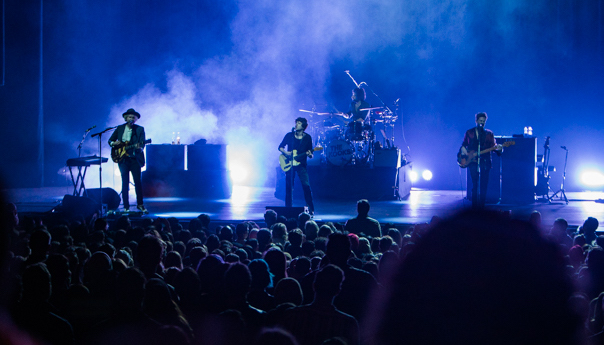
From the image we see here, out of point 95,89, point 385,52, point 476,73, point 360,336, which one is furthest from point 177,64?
point 360,336

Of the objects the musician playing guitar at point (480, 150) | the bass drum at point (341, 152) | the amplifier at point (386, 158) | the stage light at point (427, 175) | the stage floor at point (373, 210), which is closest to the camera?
the stage floor at point (373, 210)

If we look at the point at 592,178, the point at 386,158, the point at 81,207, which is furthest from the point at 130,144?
the point at 592,178

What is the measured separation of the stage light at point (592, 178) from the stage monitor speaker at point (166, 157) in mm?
11603

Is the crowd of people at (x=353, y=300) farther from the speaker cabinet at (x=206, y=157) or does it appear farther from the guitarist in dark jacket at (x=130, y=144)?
the speaker cabinet at (x=206, y=157)

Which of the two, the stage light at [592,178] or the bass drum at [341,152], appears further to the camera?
the stage light at [592,178]

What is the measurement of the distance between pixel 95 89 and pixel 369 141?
8.91 meters

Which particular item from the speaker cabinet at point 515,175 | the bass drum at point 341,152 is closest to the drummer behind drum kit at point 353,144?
the bass drum at point 341,152

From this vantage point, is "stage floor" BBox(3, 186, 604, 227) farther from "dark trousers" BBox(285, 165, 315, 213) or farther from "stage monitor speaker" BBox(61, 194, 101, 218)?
"stage monitor speaker" BBox(61, 194, 101, 218)

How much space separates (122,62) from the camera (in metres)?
15.8

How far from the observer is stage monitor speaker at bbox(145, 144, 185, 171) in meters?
12.4

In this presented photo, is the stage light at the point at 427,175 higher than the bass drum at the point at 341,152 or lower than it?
lower

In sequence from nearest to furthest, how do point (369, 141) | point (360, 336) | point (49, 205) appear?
1. point (360, 336)
2. point (49, 205)
3. point (369, 141)

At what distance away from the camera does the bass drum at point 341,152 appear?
12156 mm

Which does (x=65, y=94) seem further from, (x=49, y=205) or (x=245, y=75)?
(x=49, y=205)
